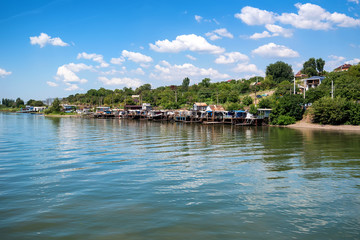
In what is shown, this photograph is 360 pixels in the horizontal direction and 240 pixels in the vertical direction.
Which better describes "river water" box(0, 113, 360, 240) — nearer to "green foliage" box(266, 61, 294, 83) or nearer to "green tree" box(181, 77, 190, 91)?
"green foliage" box(266, 61, 294, 83)

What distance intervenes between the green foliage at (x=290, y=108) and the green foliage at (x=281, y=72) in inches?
1764

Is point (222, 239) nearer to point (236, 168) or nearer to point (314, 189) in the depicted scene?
point (314, 189)

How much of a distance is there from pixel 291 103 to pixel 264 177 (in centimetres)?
4361

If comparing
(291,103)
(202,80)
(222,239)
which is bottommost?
(222,239)

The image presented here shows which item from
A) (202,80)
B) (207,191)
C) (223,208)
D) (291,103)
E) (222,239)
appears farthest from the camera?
(202,80)

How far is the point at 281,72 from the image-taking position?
322ft

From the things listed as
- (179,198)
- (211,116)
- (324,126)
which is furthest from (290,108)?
(179,198)

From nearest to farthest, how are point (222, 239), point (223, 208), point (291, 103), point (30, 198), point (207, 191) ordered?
point (222, 239) → point (223, 208) → point (30, 198) → point (207, 191) → point (291, 103)

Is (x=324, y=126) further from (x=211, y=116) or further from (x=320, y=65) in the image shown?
(x=320, y=65)

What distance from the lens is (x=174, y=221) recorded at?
7.83 meters

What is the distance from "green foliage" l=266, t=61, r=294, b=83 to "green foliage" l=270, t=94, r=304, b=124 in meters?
44.8

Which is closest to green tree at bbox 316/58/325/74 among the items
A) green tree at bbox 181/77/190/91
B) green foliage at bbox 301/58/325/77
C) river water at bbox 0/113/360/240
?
green foliage at bbox 301/58/325/77

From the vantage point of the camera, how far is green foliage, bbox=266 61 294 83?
9750 centimetres

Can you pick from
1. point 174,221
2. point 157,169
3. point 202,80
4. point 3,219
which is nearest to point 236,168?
point 157,169
